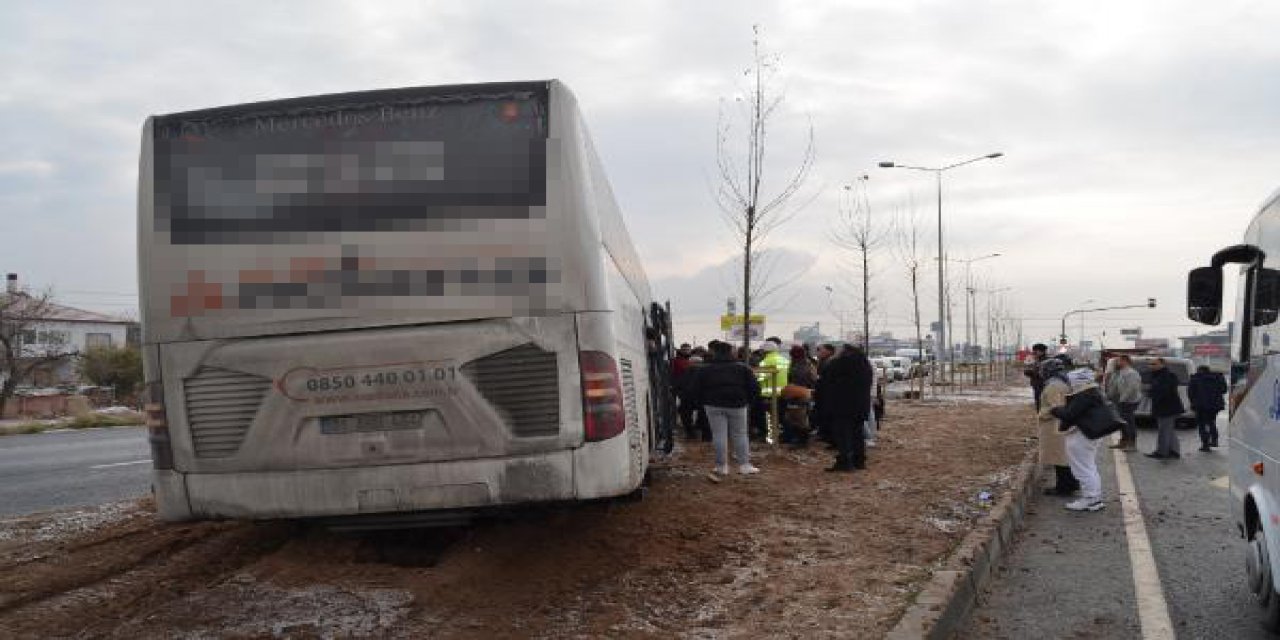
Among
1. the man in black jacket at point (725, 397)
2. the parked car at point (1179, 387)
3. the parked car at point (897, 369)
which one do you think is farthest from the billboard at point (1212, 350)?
the parked car at point (897, 369)

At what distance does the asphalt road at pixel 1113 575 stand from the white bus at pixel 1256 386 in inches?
15.4

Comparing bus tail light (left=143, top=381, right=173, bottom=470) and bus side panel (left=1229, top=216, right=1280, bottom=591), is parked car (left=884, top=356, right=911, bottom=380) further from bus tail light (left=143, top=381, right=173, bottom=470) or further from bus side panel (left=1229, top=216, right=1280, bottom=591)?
bus tail light (left=143, top=381, right=173, bottom=470)

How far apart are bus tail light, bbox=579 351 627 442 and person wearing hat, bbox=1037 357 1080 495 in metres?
6.72

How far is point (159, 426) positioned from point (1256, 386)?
612 cm

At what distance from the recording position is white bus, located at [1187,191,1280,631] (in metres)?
4.77

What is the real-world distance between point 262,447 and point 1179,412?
548 inches

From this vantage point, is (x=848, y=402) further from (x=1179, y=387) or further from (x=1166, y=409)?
(x=1179, y=387)

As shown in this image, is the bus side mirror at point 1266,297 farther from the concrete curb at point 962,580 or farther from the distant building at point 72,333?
the distant building at point 72,333

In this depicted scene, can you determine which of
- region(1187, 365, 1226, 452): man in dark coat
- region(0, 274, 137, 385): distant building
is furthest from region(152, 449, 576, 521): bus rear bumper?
region(0, 274, 137, 385): distant building

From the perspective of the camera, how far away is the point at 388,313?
5199mm

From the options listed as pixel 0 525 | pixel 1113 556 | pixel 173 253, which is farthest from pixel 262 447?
pixel 1113 556

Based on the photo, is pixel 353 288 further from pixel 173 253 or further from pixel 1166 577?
pixel 1166 577

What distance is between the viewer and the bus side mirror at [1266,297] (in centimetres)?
492

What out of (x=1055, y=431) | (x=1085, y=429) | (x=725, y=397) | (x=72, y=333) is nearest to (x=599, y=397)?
(x=725, y=397)
